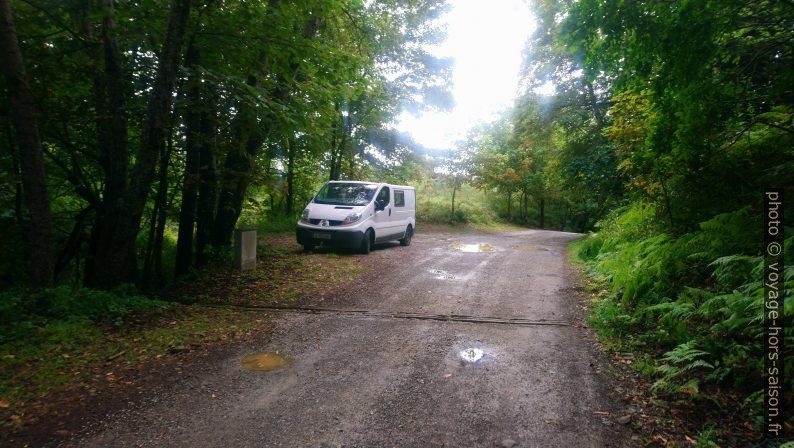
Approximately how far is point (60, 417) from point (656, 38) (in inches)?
279

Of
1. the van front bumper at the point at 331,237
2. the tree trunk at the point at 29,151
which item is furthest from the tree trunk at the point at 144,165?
the van front bumper at the point at 331,237

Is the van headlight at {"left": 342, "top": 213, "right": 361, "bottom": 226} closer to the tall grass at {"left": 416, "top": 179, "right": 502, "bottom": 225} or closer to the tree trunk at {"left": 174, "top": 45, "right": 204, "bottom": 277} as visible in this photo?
the tree trunk at {"left": 174, "top": 45, "right": 204, "bottom": 277}

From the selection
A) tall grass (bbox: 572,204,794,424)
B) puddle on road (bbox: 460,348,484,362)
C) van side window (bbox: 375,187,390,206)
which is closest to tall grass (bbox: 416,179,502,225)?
van side window (bbox: 375,187,390,206)

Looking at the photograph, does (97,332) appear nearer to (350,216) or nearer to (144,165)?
(144,165)

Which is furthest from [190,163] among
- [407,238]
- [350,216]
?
[407,238]

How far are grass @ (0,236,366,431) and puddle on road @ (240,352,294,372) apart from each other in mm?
770

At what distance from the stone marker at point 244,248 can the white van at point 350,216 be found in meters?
2.00

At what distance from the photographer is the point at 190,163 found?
7.75 metres

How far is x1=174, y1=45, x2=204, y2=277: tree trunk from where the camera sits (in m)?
6.52

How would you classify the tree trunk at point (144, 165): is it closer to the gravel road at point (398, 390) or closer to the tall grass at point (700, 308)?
the gravel road at point (398, 390)

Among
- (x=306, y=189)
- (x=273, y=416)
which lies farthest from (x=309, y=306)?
(x=306, y=189)

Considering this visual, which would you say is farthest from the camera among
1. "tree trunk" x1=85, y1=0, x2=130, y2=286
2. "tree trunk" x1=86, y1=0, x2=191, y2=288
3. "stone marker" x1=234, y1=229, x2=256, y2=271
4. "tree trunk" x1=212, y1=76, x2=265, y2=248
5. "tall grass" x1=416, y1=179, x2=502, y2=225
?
"tall grass" x1=416, y1=179, x2=502, y2=225

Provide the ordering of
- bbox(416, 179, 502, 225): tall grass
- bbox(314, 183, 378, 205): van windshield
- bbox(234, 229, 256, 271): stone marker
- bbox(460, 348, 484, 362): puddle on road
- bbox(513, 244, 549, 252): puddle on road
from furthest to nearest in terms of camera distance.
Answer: bbox(416, 179, 502, 225): tall grass → bbox(513, 244, 549, 252): puddle on road → bbox(314, 183, 378, 205): van windshield → bbox(234, 229, 256, 271): stone marker → bbox(460, 348, 484, 362): puddle on road

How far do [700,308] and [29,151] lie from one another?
7.95m
